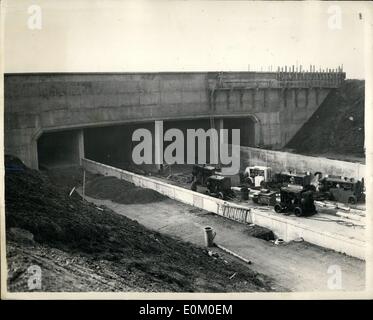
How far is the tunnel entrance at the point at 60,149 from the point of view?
31.0 metres

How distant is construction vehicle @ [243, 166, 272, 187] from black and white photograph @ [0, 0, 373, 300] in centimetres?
9

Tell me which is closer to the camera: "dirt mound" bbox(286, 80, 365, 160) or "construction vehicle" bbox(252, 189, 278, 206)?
"construction vehicle" bbox(252, 189, 278, 206)

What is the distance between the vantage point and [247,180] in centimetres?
2586

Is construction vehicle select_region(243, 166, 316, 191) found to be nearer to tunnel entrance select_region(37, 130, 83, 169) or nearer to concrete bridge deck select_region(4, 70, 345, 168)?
concrete bridge deck select_region(4, 70, 345, 168)

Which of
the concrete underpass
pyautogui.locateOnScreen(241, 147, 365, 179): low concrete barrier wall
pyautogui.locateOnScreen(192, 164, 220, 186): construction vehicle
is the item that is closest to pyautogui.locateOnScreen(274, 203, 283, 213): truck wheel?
pyautogui.locateOnScreen(192, 164, 220, 186): construction vehicle

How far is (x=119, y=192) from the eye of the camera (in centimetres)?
2377

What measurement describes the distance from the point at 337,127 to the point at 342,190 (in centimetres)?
1601

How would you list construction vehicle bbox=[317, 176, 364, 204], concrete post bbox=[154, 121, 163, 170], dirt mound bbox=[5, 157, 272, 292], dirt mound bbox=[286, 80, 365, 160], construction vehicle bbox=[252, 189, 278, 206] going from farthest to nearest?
dirt mound bbox=[286, 80, 365, 160], concrete post bbox=[154, 121, 163, 170], construction vehicle bbox=[317, 176, 364, 204], construction vehicle bbox=[252, 189, 278, 206], dirt mound bbox=[5, 157, 272, 292]

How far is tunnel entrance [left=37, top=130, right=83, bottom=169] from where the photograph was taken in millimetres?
30998

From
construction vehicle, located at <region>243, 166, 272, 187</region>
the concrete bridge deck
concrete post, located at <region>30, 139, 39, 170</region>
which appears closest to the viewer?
construction vehicle, located at <region>243, 166, 272, 187</region>

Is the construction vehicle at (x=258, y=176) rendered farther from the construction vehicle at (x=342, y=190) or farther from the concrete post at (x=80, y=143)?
the concrete post at (x=80, y=143)

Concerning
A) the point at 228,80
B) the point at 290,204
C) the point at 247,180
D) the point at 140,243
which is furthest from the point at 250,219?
the point at 228,80

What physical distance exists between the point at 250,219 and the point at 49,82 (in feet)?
55.0
